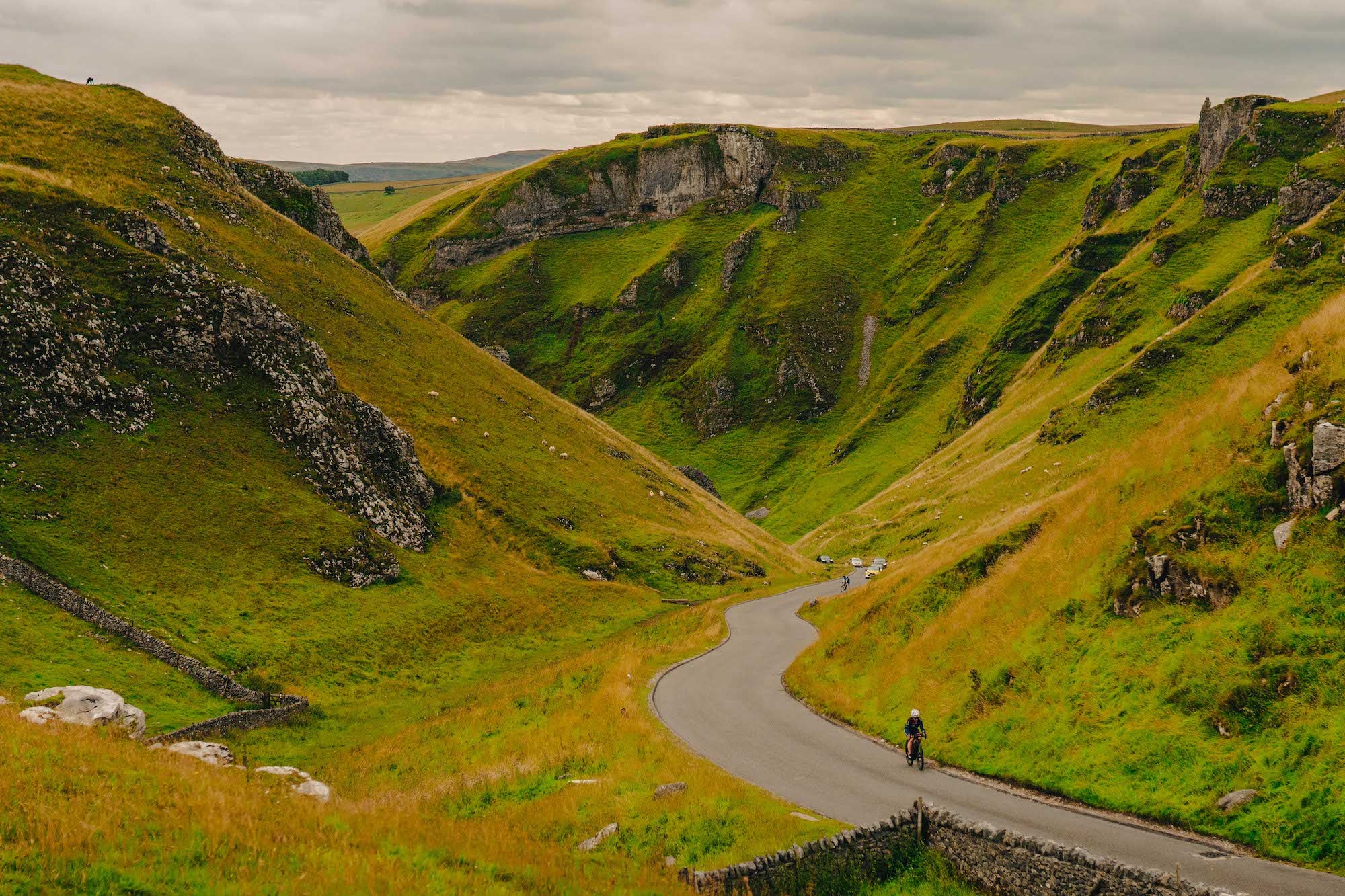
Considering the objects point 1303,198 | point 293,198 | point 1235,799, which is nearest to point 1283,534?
point 1235,799

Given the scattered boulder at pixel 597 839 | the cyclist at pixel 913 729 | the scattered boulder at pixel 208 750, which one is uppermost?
the cyclist at pixel 913 729

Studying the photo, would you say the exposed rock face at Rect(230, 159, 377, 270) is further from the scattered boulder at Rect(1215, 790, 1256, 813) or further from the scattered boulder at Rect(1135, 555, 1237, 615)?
the scattered boulder at Rect(1215, 790, 1256, 813)

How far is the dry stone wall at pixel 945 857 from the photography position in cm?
1703

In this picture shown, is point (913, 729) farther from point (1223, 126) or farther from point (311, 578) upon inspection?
point (1223, 126)

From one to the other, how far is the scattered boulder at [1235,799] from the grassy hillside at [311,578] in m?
8.89

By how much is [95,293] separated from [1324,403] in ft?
220

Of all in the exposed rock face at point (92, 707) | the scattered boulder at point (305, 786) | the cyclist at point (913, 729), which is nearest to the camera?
the scattered boulder at point (305, 786)

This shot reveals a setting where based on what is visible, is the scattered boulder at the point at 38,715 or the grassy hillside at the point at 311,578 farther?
the scattered boulder at the point at 38,715

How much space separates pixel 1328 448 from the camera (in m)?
21.6

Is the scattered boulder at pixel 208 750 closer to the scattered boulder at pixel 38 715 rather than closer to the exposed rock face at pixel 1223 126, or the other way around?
the scattered boulder at pixel 38 715

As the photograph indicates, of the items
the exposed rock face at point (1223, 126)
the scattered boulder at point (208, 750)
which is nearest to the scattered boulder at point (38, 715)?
the scattered boulder at point (208, 750)

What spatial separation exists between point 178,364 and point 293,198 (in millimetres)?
53837

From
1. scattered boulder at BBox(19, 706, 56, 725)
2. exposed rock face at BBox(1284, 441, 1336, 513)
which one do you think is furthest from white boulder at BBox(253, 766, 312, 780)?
exposed rock face at BBox(1284, 441, 1336, 513)

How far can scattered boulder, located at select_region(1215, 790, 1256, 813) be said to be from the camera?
60.7 ft
